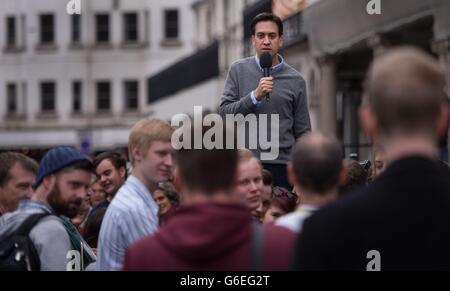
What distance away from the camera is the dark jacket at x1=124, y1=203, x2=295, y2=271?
4.65m

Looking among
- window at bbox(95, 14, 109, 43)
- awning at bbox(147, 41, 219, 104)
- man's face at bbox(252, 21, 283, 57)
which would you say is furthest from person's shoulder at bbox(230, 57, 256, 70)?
window at bbox(95, 14, 109, 43)

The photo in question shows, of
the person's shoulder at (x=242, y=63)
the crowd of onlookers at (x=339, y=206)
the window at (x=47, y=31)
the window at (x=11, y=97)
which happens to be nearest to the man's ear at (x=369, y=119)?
the crowd of onlookers at (x=339, y=206)

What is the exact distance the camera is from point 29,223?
6574mm

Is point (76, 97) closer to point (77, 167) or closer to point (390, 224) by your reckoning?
point (77, 167)

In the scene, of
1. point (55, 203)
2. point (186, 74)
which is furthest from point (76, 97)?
point (55, 203)

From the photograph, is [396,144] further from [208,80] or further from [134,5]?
[134,5]

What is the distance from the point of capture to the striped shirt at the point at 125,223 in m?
6.55

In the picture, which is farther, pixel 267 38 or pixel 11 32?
pixel 11 32

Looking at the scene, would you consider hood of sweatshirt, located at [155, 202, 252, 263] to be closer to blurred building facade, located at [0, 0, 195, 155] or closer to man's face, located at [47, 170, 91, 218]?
man's face, located at [47, 170, 91, 218]

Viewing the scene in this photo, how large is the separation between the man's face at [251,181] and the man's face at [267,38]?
4.87 feet

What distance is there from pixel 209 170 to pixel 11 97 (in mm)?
76368

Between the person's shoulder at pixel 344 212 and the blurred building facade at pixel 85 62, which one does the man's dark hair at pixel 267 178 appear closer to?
the person's shoulder at pixel 344 212

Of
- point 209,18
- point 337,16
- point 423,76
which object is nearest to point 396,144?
point 423,76
